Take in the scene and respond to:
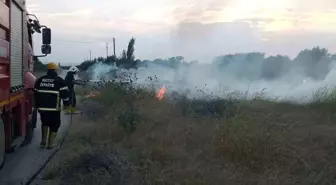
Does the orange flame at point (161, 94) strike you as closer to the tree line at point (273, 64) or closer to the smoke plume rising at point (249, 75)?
the smoke plume rising at point (249, 75)

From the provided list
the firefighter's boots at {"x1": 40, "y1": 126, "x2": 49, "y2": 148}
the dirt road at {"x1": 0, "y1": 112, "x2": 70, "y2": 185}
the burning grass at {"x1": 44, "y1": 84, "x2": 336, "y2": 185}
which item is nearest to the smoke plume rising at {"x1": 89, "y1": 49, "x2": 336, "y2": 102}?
the burning grass at {"x1": 44, "y1": 84, "x2": 336, "y2": 185}

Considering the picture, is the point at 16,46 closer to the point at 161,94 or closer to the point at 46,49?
the point at 46,49

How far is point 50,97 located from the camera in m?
9.51

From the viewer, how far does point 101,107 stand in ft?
53.3

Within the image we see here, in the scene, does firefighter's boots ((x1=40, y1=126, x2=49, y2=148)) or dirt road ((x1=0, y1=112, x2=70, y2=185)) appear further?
firefighter's boots ((x1=40, y1=126, x2=49, y2=148))

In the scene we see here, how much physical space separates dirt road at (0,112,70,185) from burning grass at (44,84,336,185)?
14.0 inches

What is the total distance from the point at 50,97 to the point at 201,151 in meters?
3.52

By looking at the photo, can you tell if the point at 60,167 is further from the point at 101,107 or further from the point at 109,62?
the point at 109,62

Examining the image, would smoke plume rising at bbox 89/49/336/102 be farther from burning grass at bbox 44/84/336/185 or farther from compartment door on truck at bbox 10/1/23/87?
compartment door on truck at bbox 10/1/23/87

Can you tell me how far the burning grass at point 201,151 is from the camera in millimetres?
6242

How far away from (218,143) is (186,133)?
140cm

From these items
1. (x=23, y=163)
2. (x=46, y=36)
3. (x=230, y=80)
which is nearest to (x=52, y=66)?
(x=46, y=36)

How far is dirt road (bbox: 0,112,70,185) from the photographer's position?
7295mm

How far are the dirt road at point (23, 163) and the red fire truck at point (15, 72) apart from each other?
11.9 inches
